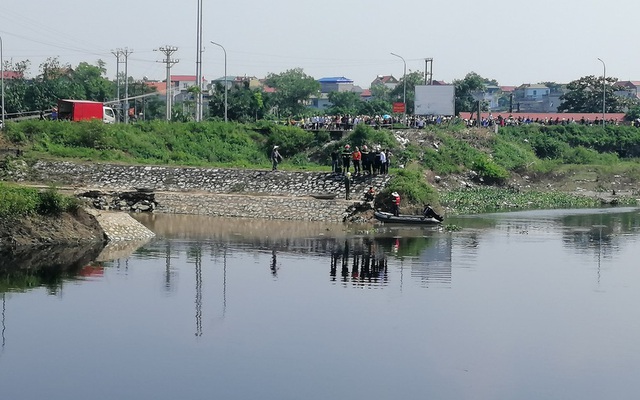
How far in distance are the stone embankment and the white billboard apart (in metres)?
25.8

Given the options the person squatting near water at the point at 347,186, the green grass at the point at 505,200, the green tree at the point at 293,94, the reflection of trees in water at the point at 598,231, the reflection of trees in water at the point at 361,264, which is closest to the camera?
the reflection of trees in water at the point at 361,264

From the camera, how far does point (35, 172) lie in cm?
5659

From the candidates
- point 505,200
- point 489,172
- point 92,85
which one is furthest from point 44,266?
point 92,85

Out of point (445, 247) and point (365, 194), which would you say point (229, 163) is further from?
point (445, 247)

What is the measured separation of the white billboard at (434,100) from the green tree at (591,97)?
37.9 metres

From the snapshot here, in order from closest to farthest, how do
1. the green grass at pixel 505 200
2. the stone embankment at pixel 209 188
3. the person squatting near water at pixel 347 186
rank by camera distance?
the stone embankment at pixel 209 188 → the person squatting near water at pixel 347 186 → the green grass at pixel 505 200

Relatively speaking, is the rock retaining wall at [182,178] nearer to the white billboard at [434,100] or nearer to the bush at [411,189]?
the bush at [411,189]

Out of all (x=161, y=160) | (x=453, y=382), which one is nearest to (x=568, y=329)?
(x=453, y=382)

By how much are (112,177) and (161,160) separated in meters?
5.73

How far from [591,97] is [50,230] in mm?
81778

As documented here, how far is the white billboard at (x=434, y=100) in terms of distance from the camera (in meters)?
78.6

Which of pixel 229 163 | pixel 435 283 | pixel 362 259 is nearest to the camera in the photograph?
pixel 435 283

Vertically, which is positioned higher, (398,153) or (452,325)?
(398,153)

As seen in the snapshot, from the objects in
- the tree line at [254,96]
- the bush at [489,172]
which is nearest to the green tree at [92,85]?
the tree line at [254,96]
